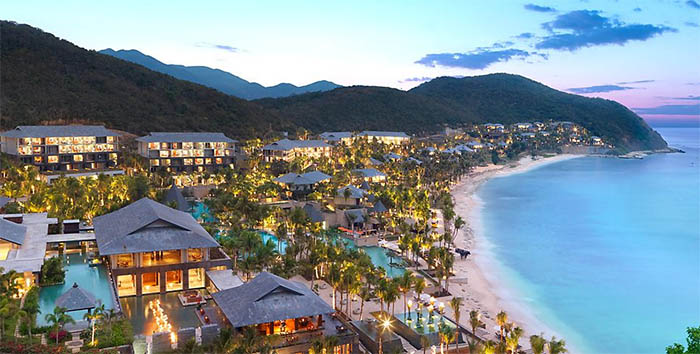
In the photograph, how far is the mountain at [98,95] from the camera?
9475cm

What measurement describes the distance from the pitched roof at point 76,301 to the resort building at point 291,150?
62274 millimetres

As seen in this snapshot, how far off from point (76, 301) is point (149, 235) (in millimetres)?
6653

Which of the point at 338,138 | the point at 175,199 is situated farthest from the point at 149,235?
the point at 338,138

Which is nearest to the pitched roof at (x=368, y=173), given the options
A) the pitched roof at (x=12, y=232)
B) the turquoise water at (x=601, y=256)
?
the turquoise water at (x=601, y=256)

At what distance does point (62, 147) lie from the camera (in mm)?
71875

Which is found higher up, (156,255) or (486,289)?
(156,255)

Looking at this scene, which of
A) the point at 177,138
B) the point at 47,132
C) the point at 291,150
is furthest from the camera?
the point at 291,150

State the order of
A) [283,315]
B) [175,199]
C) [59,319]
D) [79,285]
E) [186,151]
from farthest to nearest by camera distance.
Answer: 1. [186,151]
2. [175,199]
3. [79,285]
4. [283,315]
5. [59,319]

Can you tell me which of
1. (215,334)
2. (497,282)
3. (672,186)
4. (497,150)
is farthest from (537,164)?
(215,334)

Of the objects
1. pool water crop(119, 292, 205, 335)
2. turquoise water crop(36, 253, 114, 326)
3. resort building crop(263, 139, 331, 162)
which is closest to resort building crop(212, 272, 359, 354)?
pool water crop(119, 292, 205, 335)

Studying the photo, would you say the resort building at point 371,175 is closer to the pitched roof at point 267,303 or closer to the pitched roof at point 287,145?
the pitched roof at point 287,145

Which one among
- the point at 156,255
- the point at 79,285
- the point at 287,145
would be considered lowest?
the point at 79,285

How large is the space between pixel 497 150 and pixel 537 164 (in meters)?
11.2

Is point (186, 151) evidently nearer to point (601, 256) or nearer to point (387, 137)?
point (387, 137)
